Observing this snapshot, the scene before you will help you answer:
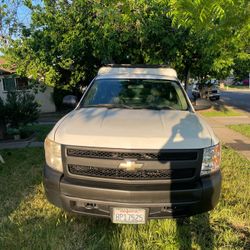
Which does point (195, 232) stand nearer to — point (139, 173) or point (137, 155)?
point (139, 173)

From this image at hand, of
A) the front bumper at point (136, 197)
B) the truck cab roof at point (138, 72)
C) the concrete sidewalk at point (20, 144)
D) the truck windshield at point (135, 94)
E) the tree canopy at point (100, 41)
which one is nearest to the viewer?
the front bumper at point (136, 197)

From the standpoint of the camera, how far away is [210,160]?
163 inches

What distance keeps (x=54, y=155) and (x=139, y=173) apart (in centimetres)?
97

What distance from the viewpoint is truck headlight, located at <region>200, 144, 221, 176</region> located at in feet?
13.4

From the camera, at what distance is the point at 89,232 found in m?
4.42

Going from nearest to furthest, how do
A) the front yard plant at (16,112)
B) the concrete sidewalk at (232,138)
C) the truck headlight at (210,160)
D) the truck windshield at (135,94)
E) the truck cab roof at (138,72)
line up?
the truck headlight at (210,160) → the truck windshield at (135,94) → the truck cab roof at (138,72) → the concrete sidewalk at (232,138) → the front yard plant at (16,112)

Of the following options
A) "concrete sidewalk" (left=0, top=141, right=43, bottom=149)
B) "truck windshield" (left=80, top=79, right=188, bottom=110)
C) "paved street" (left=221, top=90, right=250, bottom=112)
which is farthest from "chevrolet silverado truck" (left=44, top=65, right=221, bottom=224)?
"paved street" (left=221, top=90, right=250, bottom=112)

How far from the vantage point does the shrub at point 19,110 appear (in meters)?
10.9

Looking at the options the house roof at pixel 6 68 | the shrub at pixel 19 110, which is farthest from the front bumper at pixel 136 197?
the house roof at pixel 6 68

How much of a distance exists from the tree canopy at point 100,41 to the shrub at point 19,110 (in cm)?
321

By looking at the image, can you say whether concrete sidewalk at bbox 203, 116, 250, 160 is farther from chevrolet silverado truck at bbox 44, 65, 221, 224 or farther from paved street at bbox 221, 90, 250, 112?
paved street at bbox 221, 90, 250, 112

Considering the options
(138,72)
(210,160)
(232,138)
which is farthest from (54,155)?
(232,138)

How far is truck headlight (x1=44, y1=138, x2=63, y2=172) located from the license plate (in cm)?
77

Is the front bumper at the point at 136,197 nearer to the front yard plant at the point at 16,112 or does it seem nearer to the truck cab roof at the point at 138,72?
the truck cab roof at the point at 138,72
